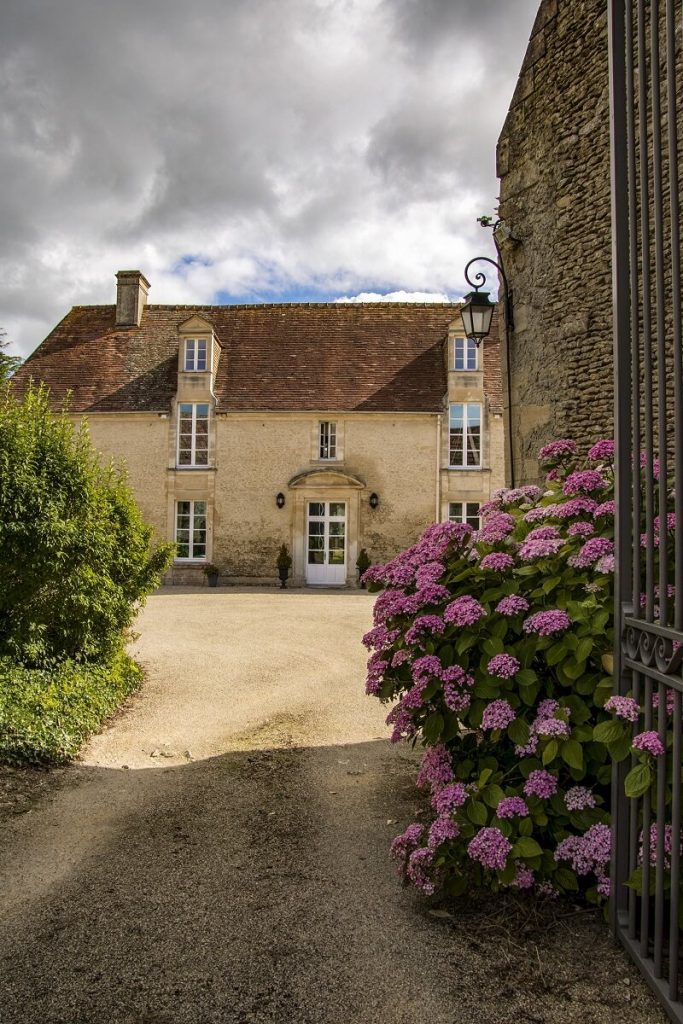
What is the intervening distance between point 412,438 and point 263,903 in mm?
17267

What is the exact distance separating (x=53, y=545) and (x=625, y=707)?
519 cm

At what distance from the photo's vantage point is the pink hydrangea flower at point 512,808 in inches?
111

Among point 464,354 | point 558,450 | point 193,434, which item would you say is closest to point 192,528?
point 193,434

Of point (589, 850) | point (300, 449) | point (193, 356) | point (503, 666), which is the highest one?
point (193, 356)

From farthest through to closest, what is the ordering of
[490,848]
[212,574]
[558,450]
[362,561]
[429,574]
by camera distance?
[212,574] < [362,561] < [558,450] < [429,574] < [490,848]

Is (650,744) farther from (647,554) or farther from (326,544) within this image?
(326,544)

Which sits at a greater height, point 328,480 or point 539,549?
point 328,480

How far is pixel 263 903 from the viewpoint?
332 centimetres

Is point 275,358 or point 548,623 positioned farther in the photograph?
point 275,358

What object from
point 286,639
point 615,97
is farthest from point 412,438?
point 615,97

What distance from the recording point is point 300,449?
20125 millimetres

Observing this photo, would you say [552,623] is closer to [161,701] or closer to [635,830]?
[635,830]

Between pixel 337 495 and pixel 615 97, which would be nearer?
pixel 615 97

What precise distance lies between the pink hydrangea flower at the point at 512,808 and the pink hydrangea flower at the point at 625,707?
58 centimetres
